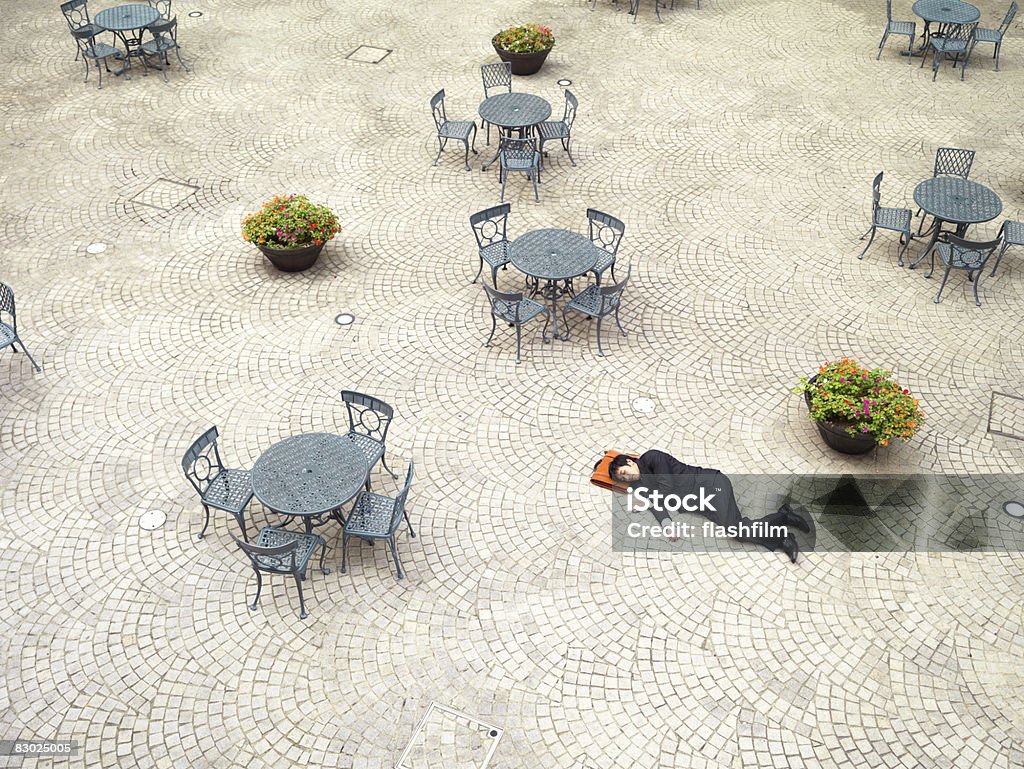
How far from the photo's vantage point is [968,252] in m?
13.8

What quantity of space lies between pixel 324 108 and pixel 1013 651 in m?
15.2

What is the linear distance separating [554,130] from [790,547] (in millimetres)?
9435

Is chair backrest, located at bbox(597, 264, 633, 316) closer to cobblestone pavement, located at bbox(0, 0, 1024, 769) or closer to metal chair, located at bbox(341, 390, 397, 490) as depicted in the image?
cobblestone pavement, located at bbox(0, 0, 1024, 769)

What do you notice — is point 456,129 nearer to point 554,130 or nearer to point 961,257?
point 554,130

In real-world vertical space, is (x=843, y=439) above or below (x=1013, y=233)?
below

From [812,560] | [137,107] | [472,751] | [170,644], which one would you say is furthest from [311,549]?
[137,107]

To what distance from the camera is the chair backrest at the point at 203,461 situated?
9.95m

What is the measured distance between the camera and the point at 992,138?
1730cm

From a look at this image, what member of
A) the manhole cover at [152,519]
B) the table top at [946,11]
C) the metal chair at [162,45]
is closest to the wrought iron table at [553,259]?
the manhole cover at [152,519]

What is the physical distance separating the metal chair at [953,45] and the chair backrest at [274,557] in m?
17.1

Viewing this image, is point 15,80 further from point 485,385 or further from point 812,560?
point 812,560

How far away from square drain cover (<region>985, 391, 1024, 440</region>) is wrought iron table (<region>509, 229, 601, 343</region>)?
220 inches

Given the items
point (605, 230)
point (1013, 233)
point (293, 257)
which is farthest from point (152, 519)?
point (1013, 233)

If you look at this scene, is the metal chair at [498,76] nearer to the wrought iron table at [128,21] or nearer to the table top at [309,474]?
the wrought iron table at [128,21]
